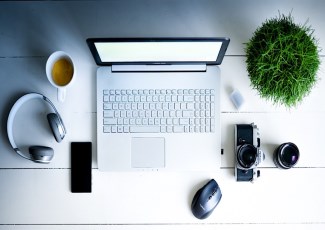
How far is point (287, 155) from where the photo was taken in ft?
3.32

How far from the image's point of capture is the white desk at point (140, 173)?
40.8 inches

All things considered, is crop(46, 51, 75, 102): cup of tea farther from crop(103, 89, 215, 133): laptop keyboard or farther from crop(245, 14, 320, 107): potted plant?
crop(245, 14, 320, 107): potted plant

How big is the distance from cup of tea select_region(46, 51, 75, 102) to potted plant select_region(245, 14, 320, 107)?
540mm

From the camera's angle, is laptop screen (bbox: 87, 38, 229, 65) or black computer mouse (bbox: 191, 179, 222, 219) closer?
laptop screen (bbox: 87, 38, 229, 65)

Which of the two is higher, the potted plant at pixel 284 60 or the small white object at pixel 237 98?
the potted plant at pixel 284 60

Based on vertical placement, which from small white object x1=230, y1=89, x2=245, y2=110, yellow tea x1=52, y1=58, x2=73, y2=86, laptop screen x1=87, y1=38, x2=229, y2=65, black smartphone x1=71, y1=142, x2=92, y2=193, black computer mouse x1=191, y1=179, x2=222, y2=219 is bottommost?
black computer mouse x1=191, y1=179, x2=222, y2=219

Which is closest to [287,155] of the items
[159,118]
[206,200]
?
[206,200]

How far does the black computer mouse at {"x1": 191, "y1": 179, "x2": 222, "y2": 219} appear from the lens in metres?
1.00

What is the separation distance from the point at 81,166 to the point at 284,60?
0.68 meters

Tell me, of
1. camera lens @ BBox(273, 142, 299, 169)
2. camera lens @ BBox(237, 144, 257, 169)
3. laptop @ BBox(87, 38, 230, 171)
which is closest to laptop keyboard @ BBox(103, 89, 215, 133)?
laptop @ BBox(87, 38, 230, 171)

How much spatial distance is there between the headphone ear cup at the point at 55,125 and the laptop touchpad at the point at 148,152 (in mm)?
221

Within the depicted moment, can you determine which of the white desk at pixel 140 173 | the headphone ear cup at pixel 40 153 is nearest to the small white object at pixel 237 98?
the white desk at pixel 140 173

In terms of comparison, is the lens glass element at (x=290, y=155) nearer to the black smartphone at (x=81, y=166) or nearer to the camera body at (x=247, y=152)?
the camera body at (x=247, y=152)

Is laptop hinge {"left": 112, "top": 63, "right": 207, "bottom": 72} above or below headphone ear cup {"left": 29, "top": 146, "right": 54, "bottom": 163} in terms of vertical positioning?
above
